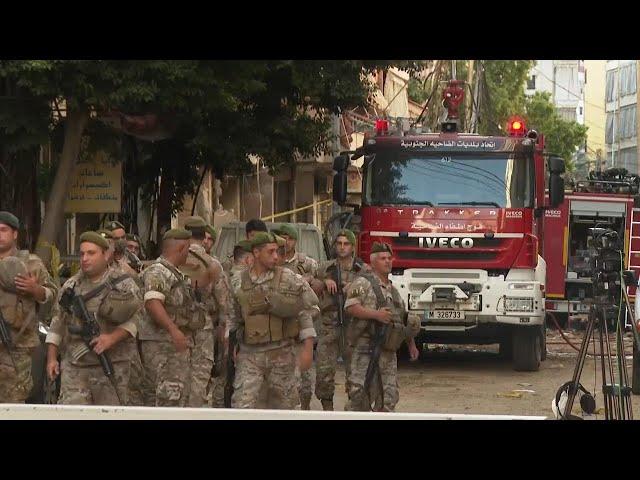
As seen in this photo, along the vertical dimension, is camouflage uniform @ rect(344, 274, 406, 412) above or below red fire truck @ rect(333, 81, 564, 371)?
below

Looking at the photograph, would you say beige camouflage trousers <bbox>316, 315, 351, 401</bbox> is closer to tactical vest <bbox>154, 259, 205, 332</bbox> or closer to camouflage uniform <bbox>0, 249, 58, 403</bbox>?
tactical vest <bbox>154, 259, 205, 332</bbox>

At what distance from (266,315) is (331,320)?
6.88 feet

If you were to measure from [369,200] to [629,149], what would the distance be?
222 ft

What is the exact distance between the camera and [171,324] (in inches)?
367

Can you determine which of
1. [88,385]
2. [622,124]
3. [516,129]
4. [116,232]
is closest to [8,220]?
[88,385]

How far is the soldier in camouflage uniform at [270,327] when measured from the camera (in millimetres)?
9336

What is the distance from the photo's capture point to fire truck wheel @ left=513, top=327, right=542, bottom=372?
15.7 m

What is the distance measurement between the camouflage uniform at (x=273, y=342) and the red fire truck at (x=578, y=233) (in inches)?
520

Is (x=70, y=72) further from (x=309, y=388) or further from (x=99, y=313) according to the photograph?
(x=99, y=313)

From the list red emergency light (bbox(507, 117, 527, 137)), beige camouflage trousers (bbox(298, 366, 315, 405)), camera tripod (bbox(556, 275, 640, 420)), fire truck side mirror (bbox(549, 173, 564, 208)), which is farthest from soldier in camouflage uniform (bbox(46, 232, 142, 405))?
red emergency light (bbox(507, 117, 527, 137))

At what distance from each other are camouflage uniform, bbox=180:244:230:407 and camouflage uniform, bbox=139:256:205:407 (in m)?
0.33

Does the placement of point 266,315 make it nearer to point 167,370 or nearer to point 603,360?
point 167,370

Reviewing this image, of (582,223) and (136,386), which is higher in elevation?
(582,223)

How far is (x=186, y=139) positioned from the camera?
59.0 feet
